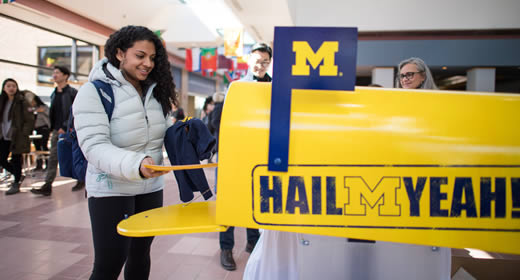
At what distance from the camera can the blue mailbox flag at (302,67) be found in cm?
90

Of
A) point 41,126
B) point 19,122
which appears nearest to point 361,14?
→ point 19,122

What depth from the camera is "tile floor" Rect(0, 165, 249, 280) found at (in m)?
2.47

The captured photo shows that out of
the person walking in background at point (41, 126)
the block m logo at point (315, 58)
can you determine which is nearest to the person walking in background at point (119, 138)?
the block m logo at point (315, 58)

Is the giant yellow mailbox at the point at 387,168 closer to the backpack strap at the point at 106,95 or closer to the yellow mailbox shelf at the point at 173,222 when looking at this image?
the yellow mailbox shelf at the point at 173,222

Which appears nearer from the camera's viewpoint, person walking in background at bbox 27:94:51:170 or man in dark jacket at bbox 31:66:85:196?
man in dark jacket at bbox 31:66:85:196

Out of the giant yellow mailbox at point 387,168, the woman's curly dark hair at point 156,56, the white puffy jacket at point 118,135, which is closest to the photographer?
the giant yellow mailbox at point 387,168

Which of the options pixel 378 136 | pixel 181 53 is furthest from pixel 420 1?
pixel 181 53

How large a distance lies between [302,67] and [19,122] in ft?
18.4

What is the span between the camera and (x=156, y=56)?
1.60m

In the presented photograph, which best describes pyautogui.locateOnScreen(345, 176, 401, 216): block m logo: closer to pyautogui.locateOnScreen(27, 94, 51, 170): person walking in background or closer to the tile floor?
the tile floor

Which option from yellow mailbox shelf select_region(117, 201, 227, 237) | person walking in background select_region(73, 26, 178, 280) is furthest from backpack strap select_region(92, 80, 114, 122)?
yellow mailbox shelf select_region(117, 201, 227, 237)

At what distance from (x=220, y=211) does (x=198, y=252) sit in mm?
2149

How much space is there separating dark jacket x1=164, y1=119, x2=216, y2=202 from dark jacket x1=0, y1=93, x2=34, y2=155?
15.8 feet

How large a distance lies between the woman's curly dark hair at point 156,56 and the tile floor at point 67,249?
1491 mm
